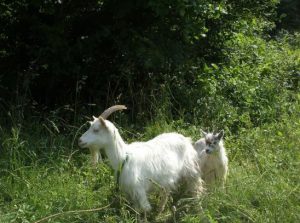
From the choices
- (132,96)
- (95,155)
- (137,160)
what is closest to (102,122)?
(137,160)

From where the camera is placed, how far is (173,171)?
5910 millimetres

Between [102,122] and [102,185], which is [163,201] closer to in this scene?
[102,185]

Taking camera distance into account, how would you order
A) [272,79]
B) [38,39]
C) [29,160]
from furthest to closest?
[272,79] → [38,39] → [29,160]

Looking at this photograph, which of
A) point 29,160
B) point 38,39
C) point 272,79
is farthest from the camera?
point 272,79

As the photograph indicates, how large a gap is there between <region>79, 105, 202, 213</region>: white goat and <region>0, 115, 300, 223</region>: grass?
7.3 inches

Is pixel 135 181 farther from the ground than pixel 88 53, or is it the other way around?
pixel 88 53

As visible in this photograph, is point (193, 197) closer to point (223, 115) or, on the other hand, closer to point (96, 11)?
point (223, 115)

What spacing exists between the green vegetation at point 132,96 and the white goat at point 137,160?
0.20 m

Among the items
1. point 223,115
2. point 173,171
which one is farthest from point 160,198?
point 223,115

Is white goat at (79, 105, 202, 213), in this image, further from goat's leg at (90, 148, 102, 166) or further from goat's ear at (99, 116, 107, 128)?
goat's leg at (90, 148, 102, 166)

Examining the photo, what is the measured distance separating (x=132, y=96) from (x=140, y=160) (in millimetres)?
2169

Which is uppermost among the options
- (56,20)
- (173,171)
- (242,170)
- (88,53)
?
(56,20)

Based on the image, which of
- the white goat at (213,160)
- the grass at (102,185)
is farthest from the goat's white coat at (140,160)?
the white goat at (213,160)

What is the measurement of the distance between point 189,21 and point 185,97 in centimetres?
122
